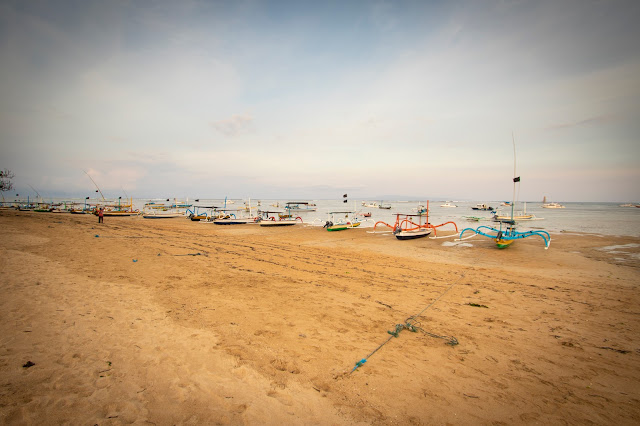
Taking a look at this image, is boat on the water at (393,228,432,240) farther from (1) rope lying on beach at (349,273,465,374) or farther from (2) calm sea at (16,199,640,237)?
(1) rope lying on beach at (349,273,465,374)

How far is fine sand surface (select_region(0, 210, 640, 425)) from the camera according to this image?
9.95ft

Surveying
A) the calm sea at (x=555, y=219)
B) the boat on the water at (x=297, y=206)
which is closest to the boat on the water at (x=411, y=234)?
the calm sea at (x=555, y=219)

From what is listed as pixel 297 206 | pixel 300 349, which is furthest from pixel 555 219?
pixel 300 349

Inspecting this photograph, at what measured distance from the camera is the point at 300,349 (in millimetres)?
4293

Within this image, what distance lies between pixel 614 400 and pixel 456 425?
265 centimetres

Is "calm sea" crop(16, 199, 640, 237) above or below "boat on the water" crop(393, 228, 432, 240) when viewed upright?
below

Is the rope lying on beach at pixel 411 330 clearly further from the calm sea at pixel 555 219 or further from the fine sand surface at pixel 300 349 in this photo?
the calm sea at pixel 555 219

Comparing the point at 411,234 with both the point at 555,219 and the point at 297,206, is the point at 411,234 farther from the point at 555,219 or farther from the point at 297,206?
the point at 297,206

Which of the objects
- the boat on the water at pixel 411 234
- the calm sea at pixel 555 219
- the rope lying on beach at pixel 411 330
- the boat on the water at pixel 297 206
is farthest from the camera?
the boat on the water at pixel 297 206

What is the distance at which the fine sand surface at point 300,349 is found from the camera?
9.95 ft

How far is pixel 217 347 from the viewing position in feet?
13.8

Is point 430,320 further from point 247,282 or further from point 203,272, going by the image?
point 203,272

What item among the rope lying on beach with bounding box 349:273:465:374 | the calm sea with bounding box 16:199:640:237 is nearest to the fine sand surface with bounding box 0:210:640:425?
the rope lying on beach with bounding box 349:273:465:374

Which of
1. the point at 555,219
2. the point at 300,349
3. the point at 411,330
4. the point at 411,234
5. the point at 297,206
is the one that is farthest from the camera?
the point at 297,206
